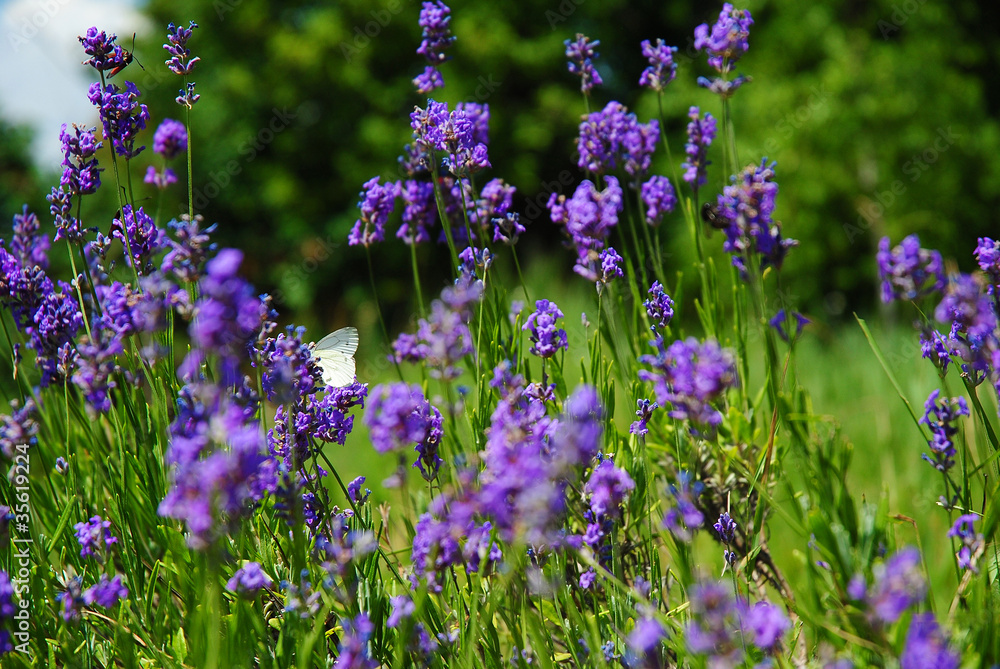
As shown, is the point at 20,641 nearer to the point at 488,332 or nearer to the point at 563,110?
the point at 488,332

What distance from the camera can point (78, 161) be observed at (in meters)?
2.05

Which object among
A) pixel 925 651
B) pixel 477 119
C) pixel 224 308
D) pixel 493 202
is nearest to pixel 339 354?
pixel 493 202

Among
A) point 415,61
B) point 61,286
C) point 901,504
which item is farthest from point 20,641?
point 415,61

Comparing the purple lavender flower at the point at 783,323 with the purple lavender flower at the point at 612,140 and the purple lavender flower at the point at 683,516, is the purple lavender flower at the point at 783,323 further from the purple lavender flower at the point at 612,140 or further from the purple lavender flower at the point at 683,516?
the purple lavender flower at the point at 612,140

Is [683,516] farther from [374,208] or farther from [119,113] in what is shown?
[119,113]

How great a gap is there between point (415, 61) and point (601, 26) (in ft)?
9.26

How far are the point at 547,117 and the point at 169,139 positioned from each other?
30.7ft

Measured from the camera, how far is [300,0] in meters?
12.3

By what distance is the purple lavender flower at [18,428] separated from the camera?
165cm

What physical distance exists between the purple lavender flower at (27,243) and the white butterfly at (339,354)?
866 millimetres

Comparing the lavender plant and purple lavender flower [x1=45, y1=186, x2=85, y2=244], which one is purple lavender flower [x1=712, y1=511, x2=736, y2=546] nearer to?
the lavender plant

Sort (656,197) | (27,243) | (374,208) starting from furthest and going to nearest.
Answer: (656,197), (374,208), (27,243)

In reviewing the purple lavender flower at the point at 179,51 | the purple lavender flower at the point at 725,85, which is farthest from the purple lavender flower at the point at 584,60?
the purple lavender flower at the point at 179,51

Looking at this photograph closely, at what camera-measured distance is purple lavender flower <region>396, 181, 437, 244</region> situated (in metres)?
2.51
